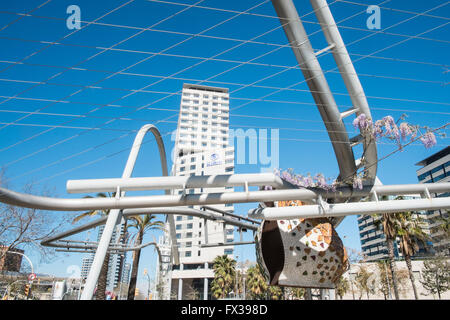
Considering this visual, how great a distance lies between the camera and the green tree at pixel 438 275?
44.7 m

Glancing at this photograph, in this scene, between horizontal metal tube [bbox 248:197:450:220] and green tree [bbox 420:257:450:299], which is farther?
green tree [bbox 420:257:450:299]

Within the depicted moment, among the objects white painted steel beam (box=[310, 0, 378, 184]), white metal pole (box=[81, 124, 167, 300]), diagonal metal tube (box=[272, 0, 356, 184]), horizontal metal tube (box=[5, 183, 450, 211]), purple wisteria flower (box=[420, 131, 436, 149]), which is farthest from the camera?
white metal pole (box=[81, 124, 167, 300])

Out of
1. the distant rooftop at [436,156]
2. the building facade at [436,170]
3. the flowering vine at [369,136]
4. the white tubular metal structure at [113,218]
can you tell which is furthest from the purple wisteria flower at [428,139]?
the distant rooftop at [436,156]

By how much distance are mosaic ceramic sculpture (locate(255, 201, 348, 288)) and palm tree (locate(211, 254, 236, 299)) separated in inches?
1968

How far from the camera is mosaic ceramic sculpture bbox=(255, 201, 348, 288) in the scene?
29.6 feet

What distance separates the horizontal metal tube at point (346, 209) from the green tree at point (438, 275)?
43.2 m

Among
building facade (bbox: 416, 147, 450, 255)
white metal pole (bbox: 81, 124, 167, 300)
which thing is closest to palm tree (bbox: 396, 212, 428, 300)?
white metal pole (bbox: 81, 124, 167, 300)

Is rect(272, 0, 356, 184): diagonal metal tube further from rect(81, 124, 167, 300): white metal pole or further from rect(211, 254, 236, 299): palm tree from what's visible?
rect(211, 254, 236, 299): palm tree

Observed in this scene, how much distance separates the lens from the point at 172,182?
8.38m

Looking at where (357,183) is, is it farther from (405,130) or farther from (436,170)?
(436,170)

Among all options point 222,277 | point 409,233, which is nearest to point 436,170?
point 222,277

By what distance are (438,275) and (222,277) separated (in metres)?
31.2
